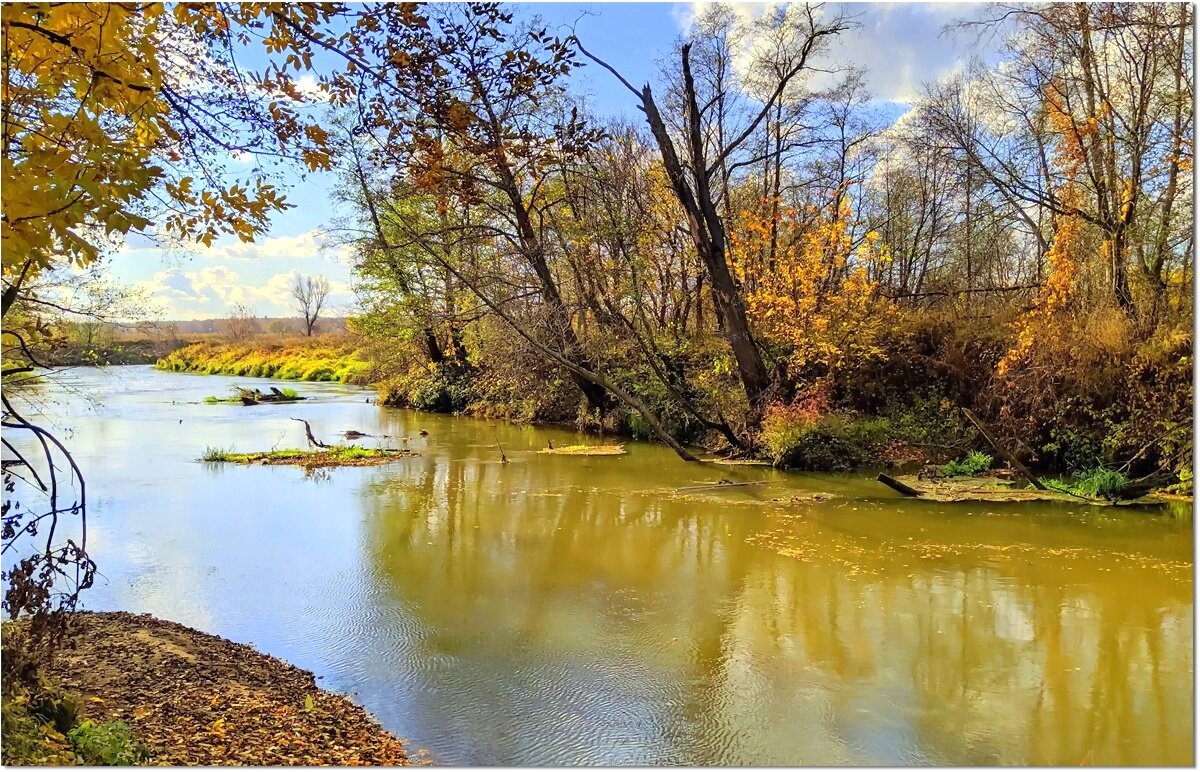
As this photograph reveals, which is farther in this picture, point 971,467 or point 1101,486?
point 971,467

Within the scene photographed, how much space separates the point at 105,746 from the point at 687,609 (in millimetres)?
3934

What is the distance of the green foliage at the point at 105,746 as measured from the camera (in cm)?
279

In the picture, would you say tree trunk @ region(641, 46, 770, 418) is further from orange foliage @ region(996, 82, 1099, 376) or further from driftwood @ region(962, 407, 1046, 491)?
orange foliage @ region(996, 82, 1099, 376)

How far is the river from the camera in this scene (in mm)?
3938

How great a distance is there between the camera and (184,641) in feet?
15.0

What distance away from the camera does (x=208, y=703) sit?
3600 mm

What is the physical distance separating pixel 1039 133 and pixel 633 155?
783cm

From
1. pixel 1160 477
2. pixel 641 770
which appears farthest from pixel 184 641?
pixel 1160 477

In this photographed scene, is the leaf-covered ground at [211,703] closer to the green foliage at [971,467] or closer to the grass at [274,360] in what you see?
the green foliage at [971,467]

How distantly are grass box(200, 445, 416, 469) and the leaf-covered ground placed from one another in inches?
315

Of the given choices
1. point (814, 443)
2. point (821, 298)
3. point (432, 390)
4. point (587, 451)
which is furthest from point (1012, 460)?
point (432, 390)

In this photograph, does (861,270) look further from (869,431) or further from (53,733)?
(53,733)

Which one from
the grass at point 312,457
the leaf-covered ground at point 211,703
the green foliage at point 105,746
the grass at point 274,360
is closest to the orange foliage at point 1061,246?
the grass at point 312,457

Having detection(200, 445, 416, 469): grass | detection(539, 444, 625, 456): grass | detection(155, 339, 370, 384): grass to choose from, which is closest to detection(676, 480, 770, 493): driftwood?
detection(539, 444, 625, 456): grass
